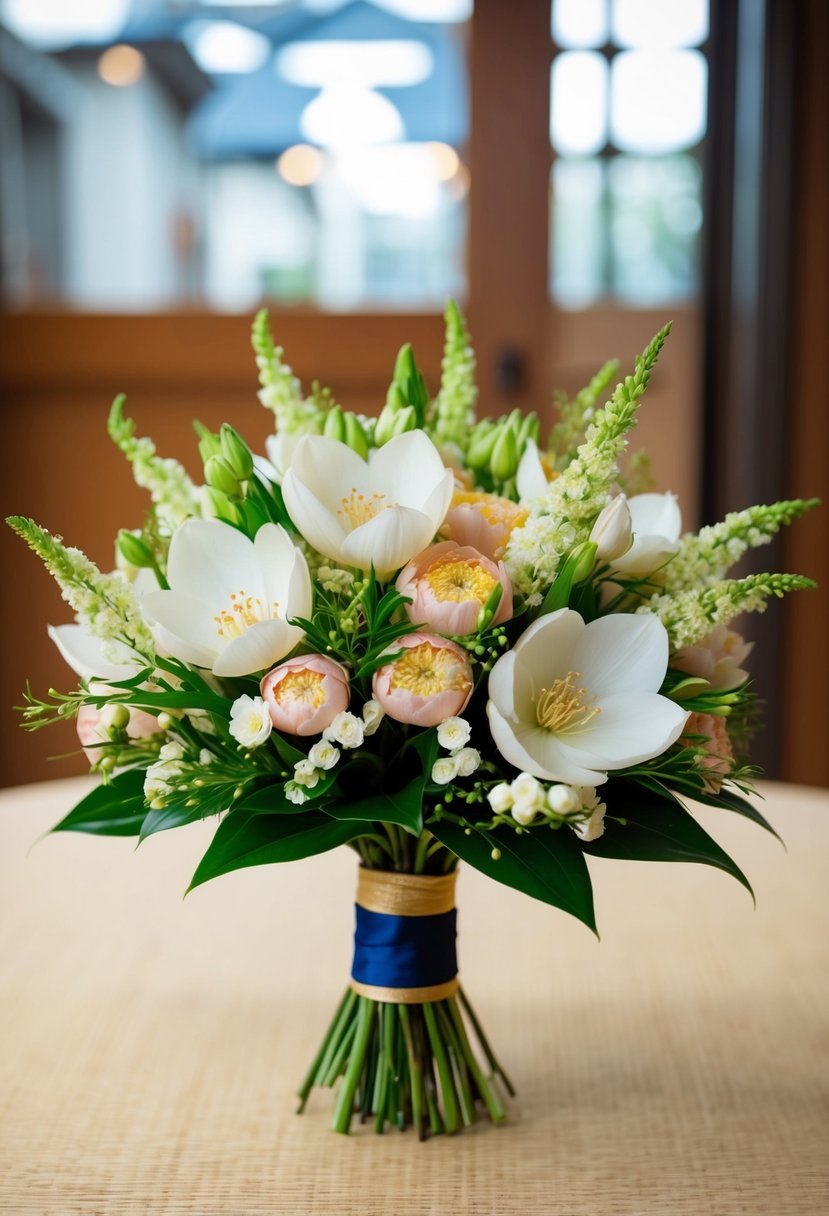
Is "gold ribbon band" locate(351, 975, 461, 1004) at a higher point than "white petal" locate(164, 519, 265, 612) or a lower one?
lower

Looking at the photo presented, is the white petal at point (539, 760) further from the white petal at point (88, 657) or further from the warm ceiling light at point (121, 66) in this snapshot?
the warm ceiling light at point (121, 66)

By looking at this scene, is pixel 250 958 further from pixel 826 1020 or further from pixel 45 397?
pixel 45 397

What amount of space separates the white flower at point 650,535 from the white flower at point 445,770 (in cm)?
A: 15

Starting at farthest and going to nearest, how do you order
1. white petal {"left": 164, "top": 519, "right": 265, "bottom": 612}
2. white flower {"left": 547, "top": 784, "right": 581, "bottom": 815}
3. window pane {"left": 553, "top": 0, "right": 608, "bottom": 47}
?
window pane {"left": 553, "top": 0, "right": 608, "bottom": 47}, white petal {"left": 164, "top": 519, "right": 265, "bottom": 612}, white flower {"left": 547, "top": 784, "right": 581, "bottom": 815}

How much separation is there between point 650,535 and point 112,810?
0.35 m

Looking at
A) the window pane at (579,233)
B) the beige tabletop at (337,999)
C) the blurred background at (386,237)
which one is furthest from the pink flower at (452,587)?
the window pane at (579,233)

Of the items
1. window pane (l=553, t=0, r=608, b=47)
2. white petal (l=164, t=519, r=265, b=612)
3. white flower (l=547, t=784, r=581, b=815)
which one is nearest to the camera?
white flower (l=547, t=784, r=581, b=815)

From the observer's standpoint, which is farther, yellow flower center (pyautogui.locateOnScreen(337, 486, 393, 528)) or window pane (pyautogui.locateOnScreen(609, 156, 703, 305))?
window pane (pyautogui.locateOnScreen(609, 156, 703, 305))

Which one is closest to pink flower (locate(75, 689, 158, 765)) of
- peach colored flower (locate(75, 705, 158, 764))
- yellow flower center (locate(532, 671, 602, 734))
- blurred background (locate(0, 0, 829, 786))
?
peach colored flower (locate(75, 705, 158, 764))

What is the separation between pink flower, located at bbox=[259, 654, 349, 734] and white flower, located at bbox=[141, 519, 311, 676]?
13 mm

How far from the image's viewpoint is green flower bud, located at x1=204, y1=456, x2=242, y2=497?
0.69 m

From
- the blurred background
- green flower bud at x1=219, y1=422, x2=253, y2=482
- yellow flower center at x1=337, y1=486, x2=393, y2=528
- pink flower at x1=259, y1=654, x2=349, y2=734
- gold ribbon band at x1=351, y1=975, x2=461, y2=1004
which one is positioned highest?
the blurred background

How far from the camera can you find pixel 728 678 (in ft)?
2.34

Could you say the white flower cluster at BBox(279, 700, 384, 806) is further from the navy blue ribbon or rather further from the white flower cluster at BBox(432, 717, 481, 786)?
the navy blue ribbon
